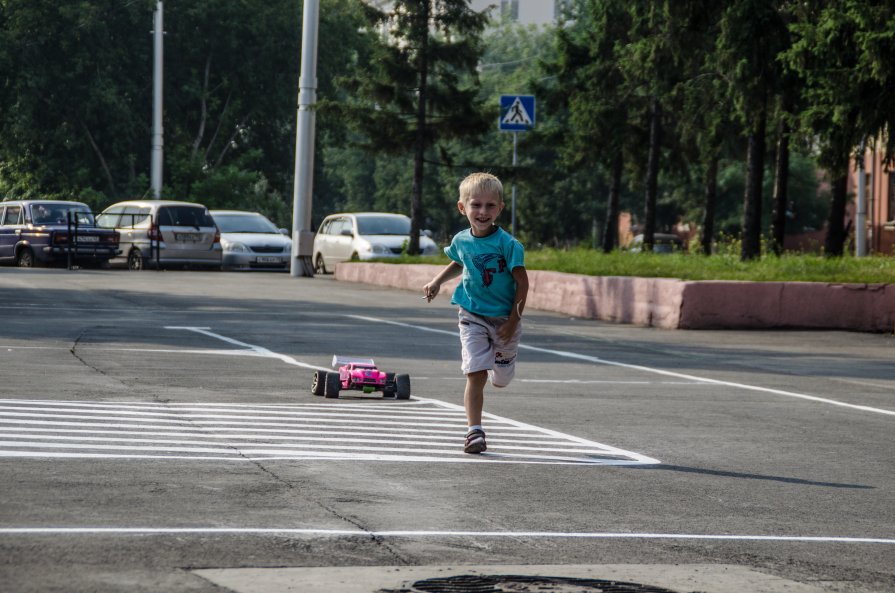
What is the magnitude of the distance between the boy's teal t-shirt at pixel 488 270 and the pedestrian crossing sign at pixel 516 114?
60.8ft

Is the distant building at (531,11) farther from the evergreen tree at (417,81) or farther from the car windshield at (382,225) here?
the evergreen tree at (417,81)

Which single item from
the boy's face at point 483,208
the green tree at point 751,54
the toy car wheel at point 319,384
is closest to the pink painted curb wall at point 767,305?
the green tree at point 751,54

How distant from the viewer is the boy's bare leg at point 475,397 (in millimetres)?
8297

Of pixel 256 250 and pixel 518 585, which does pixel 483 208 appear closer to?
pixel 518 585

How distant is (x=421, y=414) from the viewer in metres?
10.1

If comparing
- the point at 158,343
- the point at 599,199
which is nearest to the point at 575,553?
the point at 158,343

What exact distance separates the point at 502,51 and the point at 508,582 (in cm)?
14205

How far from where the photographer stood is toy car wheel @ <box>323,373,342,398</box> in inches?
430

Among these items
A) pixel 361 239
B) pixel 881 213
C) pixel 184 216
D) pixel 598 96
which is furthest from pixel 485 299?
pixel 881 213

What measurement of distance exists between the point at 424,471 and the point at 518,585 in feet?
8.81

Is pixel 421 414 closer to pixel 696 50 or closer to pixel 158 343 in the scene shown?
pixel 158 343

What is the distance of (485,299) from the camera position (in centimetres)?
836

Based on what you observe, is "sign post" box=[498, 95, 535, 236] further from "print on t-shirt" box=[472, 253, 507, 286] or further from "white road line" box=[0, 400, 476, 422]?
"print on t-shirt" box=[472, 253, 507, 286]

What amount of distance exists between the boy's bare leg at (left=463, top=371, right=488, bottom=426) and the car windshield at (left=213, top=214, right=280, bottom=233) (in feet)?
106
